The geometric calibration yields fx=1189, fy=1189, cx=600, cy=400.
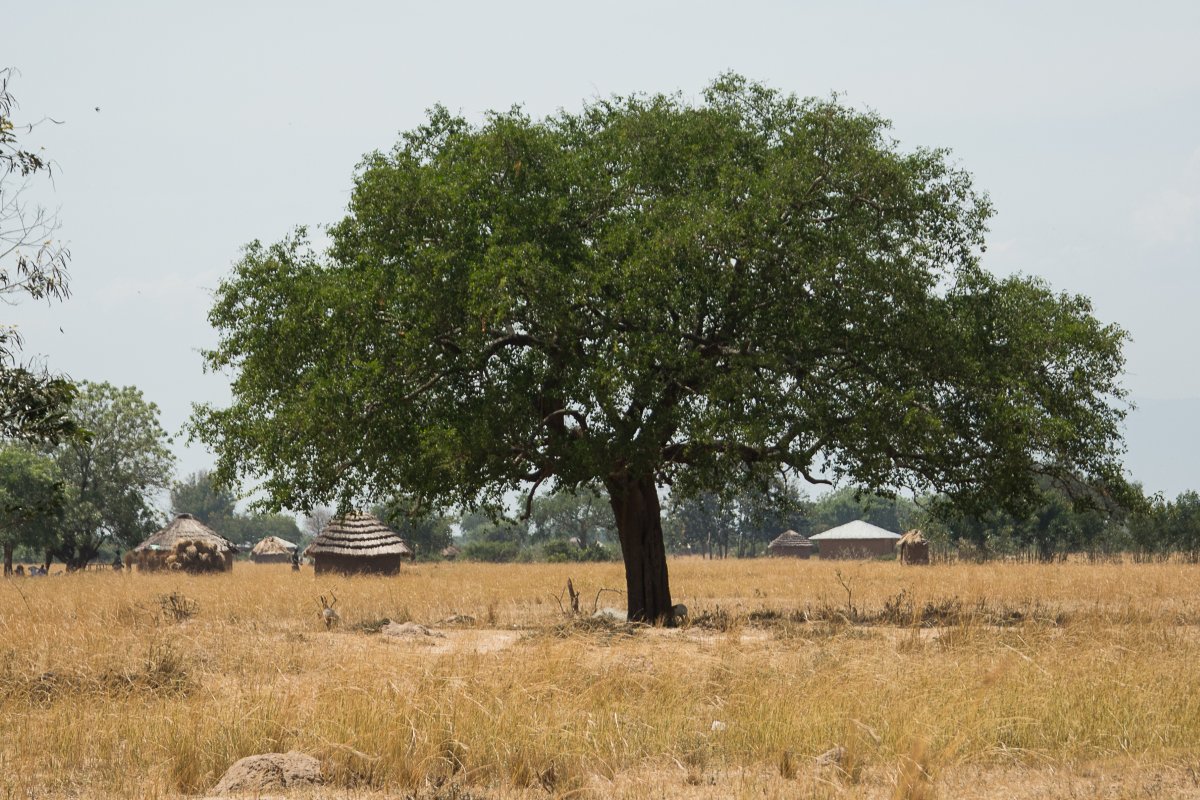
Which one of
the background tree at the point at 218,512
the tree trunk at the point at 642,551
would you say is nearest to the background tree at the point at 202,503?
the background tree at the point at 218,512

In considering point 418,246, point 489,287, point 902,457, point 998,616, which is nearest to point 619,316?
point 489,287

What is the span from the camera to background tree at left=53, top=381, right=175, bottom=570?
213 feet

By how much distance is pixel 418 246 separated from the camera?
19219 millimetres

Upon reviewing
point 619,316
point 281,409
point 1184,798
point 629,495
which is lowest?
point 1184,798

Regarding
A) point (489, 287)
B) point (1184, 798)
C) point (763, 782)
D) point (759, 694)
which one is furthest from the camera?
point (489, 287)

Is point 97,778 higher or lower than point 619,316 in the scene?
lower

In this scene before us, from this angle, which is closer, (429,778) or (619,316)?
(429,778)

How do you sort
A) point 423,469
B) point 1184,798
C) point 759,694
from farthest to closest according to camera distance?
1. point 423,469
2. point 759,694
3. point 1184,798

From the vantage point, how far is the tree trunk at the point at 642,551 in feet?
72.2

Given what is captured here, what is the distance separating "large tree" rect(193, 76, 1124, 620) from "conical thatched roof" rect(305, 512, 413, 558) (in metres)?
28.2

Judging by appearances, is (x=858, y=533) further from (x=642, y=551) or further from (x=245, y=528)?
(x=245, y=528)

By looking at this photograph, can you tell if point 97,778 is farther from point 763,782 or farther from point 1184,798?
point 1184,798

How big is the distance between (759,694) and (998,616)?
1235cm

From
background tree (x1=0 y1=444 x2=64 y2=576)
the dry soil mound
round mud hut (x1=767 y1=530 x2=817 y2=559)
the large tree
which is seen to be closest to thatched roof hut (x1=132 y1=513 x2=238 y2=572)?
background tree (x1=0 y1=444 x2=64 y2=576)
